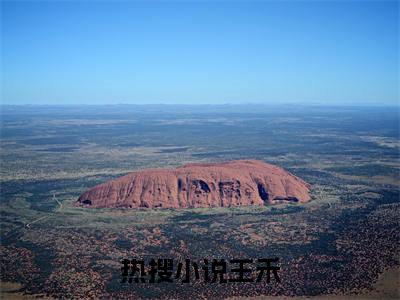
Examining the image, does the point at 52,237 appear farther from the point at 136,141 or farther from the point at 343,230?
the point at 136,141

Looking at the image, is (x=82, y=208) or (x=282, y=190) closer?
(x=82, y=208)

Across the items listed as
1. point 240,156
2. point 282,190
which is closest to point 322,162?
point 240,156

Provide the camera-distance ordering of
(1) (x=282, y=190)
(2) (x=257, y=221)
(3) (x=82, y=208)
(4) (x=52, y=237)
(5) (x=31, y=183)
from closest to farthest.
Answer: (4) (x=52, y=237), (2) (x=257, y=221), (3) (x=82, y=208), (1) (x=282, y=190), (5) (x=31, y=183)

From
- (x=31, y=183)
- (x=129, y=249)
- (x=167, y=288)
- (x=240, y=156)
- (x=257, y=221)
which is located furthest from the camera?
(x=240, y=156)

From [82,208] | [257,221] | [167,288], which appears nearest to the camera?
[167,288]

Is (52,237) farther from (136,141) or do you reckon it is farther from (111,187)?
(136,141)

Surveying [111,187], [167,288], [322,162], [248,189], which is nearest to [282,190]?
[248,189]
